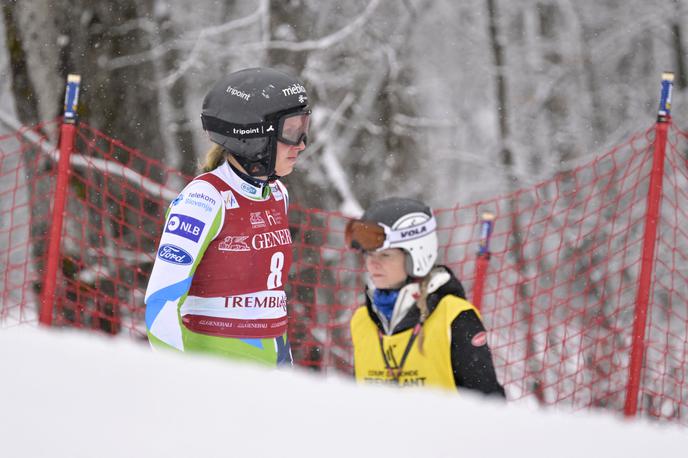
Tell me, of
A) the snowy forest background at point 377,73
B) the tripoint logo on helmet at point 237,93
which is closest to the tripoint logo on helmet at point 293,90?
the tripoint logo on helmet at point 237,93

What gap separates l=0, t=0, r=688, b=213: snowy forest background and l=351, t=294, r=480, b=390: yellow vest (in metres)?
3.77

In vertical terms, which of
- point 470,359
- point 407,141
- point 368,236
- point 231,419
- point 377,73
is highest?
point 377,73

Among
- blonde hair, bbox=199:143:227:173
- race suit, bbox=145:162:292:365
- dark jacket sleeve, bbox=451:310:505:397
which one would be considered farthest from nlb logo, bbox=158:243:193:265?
dark jacket sleeve, bbox=451:310:505:397

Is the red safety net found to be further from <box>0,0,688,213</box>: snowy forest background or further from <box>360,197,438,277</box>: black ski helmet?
<box>360,197,438,277</box>: black ski helmet

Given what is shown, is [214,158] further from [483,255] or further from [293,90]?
[483,255]

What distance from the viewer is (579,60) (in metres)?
13.4

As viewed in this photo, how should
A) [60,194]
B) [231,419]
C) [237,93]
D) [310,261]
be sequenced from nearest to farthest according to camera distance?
[231,419] < [237,93] < [60,194] < [310,261]

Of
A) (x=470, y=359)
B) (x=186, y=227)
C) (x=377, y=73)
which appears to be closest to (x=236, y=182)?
(x=186, y=227)

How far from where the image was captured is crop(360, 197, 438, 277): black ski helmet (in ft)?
11.0

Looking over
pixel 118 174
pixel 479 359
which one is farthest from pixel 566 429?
pixel 118 174

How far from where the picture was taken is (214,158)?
3.15m

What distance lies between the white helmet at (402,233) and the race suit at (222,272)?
1.20ft

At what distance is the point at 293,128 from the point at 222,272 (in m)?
0.60

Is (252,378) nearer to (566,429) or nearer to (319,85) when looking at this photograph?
(566,429)
